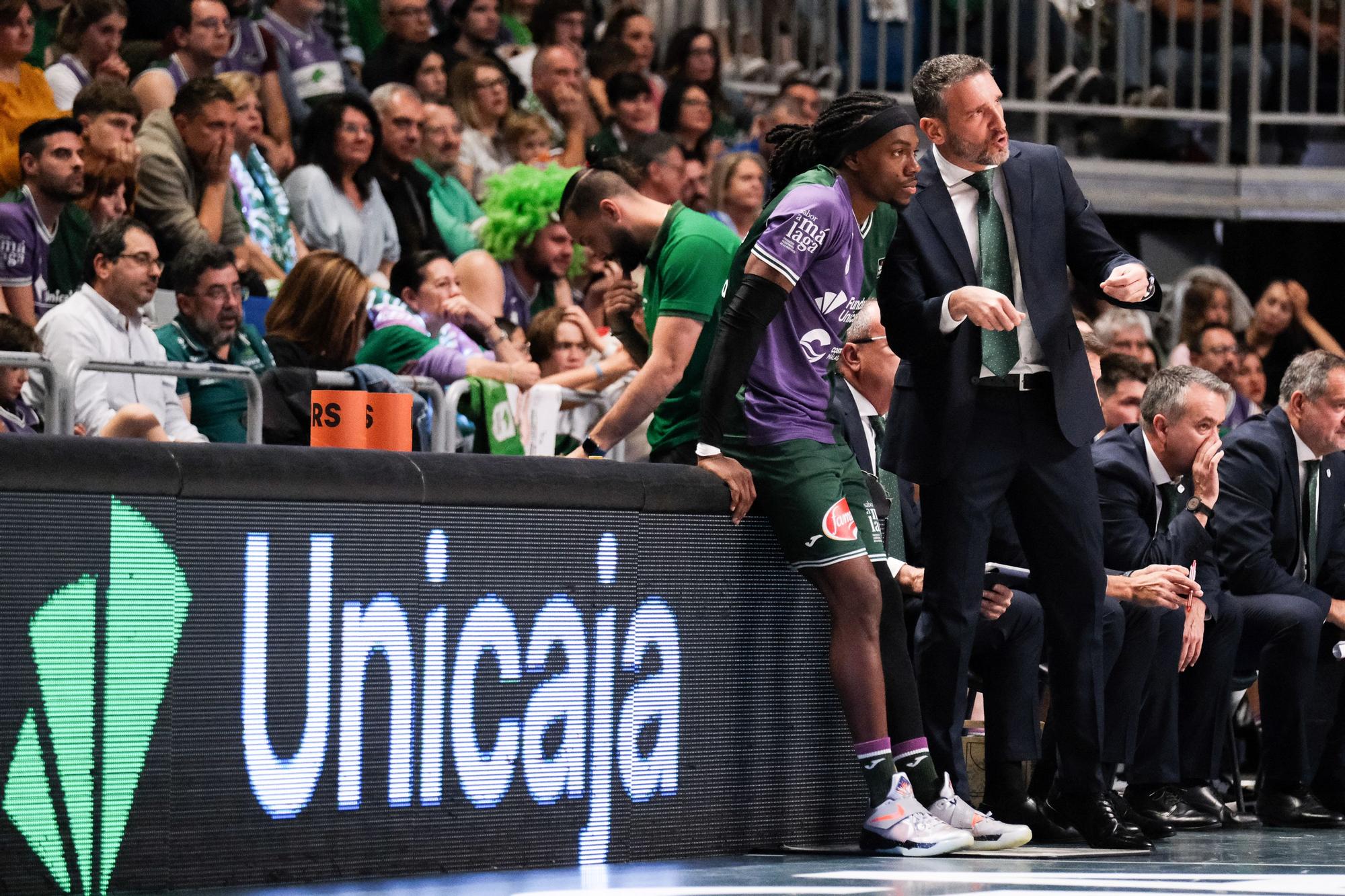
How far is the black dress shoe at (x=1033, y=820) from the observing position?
20.4ft

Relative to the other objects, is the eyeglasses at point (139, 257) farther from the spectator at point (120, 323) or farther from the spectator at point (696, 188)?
the spectator at point (696, 188)

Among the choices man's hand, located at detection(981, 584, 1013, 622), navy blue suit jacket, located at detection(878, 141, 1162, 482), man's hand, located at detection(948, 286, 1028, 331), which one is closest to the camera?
man's hand, located at detection(948, 286, 1028, 331)

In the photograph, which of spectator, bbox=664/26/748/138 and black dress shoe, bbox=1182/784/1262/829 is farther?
spectator, bbox=664/26/748/138

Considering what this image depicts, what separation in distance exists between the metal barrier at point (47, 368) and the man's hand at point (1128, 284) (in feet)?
10.7

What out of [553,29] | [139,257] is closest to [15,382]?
[139,257]

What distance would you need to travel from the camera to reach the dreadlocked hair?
5.96m

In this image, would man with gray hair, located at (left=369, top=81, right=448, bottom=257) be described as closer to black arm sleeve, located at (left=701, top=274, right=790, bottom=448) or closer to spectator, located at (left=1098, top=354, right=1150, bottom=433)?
spectator, located at (left=1098, top=354, right=1150, bottom=433)

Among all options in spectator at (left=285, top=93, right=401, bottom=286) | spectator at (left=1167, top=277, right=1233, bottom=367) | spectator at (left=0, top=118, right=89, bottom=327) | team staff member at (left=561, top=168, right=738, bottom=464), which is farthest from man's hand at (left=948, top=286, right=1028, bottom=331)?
spectator at (left=1167, top=277, right=1233, bottom=367)

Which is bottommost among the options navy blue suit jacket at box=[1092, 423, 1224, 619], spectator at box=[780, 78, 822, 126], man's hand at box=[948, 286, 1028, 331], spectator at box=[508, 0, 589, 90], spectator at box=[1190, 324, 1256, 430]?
navy blue suit jacket at box=[1092, 423, 1224, 619]

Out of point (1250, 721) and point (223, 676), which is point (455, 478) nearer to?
point (223, 676)

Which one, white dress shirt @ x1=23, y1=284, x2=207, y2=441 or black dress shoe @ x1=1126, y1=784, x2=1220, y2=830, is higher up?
white dress shirt @ x1=23, y1=284, x2=207, y2=441

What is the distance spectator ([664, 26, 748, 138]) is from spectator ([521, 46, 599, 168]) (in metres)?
1.00

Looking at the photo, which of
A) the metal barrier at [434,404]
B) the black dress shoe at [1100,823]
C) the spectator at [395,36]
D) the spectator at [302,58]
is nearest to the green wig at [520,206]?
the spectator at [302,58]

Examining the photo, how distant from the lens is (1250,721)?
9.99 m
